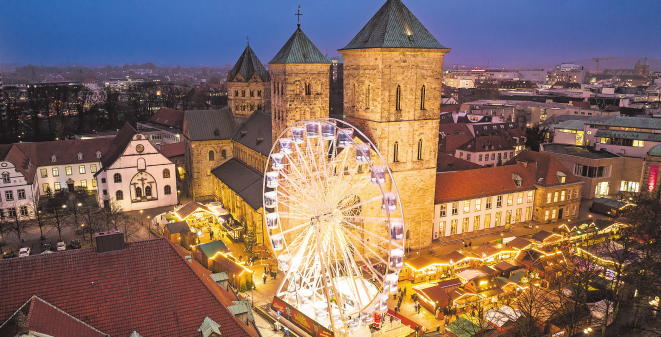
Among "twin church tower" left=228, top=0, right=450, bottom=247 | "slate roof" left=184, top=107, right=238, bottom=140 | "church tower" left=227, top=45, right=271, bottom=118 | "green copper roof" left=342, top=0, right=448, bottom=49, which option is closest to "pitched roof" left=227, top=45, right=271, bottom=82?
"church tower" left=227, top=45, right=271, bottom=118

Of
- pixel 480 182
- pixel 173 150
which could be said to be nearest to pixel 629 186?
pixel 480 182

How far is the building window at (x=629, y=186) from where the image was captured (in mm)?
58438

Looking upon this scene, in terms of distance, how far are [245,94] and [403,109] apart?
88.9 ft

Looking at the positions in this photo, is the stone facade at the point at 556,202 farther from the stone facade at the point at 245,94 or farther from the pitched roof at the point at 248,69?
the pitched roof at the point at 248,69

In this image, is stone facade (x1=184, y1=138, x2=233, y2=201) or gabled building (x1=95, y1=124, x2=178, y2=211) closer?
gabled building (x1=95, y1=124, x2=178, y2=211)

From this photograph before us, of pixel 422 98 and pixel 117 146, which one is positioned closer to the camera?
pixel 422 98

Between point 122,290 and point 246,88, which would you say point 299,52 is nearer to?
point 246,88

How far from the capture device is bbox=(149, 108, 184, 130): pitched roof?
81.8m

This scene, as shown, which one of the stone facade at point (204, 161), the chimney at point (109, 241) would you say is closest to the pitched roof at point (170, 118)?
the stone facade at point (204, 161)

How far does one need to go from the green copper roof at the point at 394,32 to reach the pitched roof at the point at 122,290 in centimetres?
2356

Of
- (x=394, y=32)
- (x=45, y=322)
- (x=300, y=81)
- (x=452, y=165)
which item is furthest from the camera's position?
(x=452, y=165)

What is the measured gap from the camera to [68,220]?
4641 centimetres

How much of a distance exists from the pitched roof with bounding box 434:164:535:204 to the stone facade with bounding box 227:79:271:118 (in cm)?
2538

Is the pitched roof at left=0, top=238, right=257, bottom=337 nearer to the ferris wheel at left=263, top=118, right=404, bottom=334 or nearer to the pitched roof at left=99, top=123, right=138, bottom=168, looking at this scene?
the ferris wheel at left=263, top=118, right=404, bottom=334
